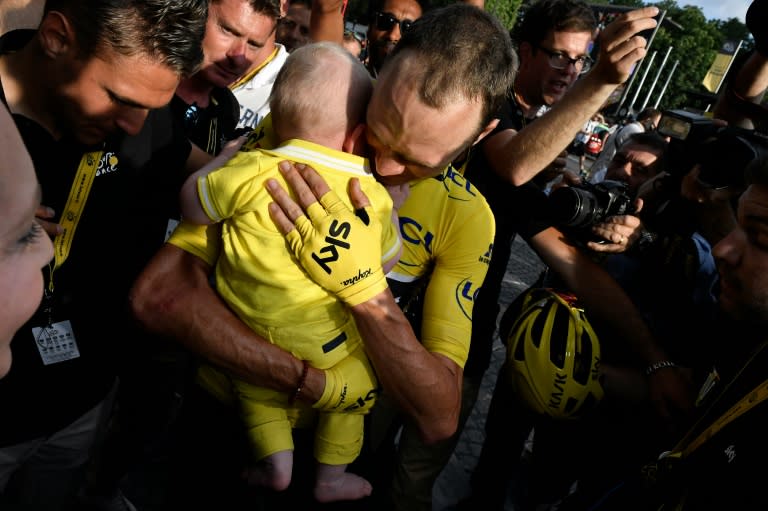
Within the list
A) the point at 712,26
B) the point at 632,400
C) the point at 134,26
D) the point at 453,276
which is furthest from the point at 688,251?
the point at 712,26

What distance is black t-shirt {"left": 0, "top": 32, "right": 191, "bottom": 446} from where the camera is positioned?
5.18 ft

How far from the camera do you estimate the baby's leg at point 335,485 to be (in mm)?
1554

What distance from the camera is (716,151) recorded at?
202 centimetres

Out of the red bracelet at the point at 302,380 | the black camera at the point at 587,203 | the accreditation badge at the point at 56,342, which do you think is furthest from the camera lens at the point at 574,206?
the accreditation badge at the point at 56,342

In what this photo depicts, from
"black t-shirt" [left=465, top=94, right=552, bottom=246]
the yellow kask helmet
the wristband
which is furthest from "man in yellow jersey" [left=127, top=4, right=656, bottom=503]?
the wristband

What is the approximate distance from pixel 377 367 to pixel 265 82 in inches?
105

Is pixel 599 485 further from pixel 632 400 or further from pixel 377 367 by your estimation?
pixel 377 367

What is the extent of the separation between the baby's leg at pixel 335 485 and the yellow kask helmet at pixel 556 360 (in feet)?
2.94

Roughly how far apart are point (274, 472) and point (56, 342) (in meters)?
0.92

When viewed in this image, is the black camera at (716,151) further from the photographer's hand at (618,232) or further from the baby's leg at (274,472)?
the baby's leg at (274,472)

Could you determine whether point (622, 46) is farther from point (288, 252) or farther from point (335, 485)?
point (335, 485)

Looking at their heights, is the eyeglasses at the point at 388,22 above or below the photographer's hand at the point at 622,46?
below

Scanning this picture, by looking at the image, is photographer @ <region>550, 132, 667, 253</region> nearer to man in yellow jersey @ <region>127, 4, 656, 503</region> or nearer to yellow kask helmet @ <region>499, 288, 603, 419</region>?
yellow kask helmet @ <region>499, 288, 603, 419</region>

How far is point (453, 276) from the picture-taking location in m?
1.59
